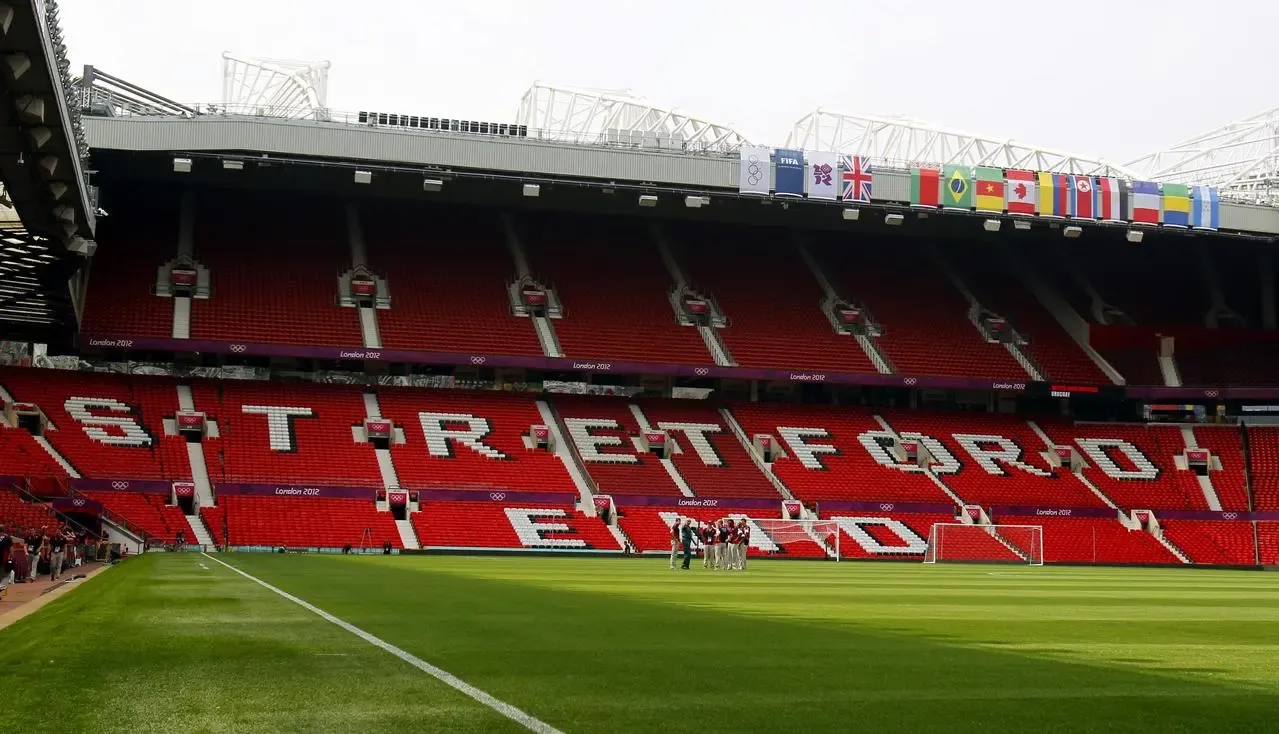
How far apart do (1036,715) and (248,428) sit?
161 ft

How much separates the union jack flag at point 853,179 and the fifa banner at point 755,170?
3136 millimetres

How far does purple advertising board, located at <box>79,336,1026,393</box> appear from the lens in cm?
5531

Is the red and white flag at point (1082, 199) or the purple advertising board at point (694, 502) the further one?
the red and white flag at point (1082, 199)

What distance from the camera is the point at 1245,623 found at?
1841 cm

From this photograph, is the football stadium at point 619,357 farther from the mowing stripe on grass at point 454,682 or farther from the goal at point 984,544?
the mowing stripe on grass at point 454,682

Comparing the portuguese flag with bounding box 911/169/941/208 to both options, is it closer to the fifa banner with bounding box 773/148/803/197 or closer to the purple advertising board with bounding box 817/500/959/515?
the fifa banner with bounding box 773/148/803/197

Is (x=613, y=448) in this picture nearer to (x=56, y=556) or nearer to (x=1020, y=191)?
(x=1020, y=191)

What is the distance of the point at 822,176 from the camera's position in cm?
5541

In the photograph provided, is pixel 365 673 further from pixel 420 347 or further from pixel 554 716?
pixel 420 347

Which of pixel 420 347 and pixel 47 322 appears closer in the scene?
pixel 47 322

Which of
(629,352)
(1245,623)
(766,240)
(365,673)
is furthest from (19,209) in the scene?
(766,240)

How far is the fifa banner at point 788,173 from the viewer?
5519 cm

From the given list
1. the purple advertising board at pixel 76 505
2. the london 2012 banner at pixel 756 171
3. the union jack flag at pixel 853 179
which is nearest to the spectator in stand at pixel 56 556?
the purple advertising board at pixel 76 505

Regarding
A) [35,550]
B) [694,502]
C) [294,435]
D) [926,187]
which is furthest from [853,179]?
[35,550]
